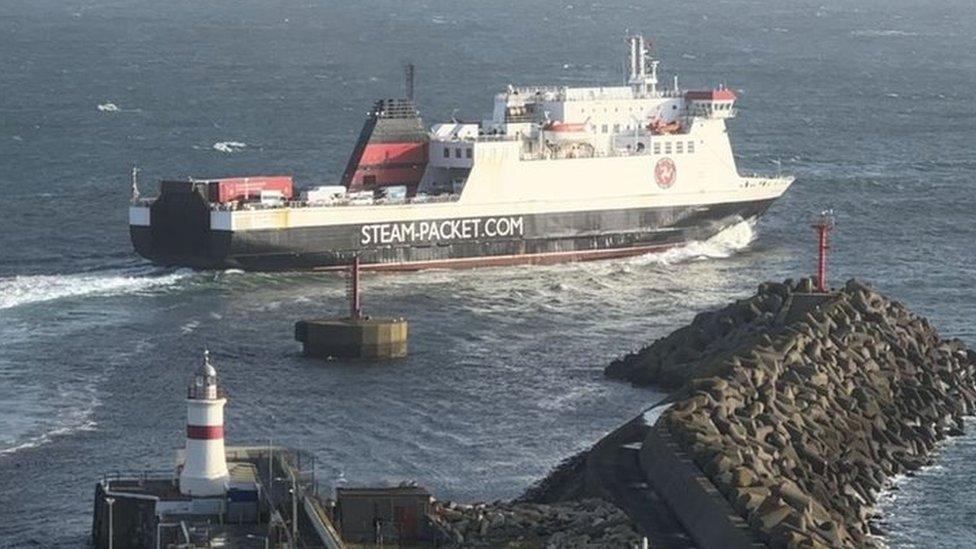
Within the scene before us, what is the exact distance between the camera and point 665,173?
5959cm

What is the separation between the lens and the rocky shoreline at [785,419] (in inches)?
1120

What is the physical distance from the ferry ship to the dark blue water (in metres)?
0.83

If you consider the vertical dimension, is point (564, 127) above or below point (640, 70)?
below

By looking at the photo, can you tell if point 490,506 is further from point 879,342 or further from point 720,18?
point 720,18

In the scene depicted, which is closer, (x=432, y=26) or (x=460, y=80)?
(x=460, y=80)

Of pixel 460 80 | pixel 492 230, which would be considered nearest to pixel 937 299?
pixel 492 230

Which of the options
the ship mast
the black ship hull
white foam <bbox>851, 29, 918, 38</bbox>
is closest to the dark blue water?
the black ship hull

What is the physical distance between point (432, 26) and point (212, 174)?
67494 millimetres

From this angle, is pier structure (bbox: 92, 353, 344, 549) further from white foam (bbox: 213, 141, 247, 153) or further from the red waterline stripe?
white foam (bbox: 213, 141, 247, 153)

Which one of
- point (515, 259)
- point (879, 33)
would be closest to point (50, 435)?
point (515, 259)

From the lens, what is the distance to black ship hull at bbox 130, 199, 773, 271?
174 ft

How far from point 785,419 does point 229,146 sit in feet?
135

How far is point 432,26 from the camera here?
133 m

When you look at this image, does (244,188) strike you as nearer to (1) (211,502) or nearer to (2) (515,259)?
(2) (515,259)
